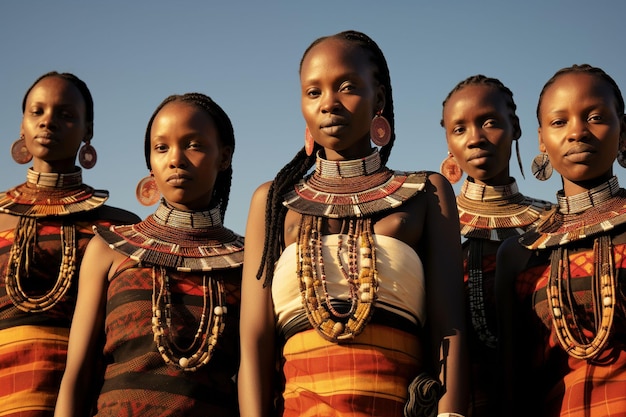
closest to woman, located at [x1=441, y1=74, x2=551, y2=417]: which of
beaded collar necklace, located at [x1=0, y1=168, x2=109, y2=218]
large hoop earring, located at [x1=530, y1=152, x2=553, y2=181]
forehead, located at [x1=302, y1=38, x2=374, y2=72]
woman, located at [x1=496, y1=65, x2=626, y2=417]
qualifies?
large hoop earring, located at [x1=530, y1=152, x2=553, y2=181]

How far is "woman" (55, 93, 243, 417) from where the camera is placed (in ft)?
18.0

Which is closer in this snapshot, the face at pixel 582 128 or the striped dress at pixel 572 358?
the striped dress at pixel 572 358

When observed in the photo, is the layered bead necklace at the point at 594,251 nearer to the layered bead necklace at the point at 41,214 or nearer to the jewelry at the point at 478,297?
the jewelry at the point at 478,297

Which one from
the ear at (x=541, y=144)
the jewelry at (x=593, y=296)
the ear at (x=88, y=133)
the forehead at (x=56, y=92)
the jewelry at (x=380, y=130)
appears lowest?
the jewelry at (x=593, y=296)

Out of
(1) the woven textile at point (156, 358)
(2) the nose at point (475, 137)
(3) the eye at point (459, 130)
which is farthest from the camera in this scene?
(3) the eye at point (459, 130)

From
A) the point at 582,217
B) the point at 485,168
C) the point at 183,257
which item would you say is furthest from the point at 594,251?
the point at 183,257

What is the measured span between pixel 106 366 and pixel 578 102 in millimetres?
3207

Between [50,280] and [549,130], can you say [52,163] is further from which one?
[549,130]

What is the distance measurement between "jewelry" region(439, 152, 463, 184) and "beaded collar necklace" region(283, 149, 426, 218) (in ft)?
5.69

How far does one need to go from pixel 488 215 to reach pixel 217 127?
1.94 meters

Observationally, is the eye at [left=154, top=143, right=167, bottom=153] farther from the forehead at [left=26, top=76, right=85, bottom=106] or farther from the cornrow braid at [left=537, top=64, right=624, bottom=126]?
the cornrow braid at [left=537, top=64, right=624, bottom=126]

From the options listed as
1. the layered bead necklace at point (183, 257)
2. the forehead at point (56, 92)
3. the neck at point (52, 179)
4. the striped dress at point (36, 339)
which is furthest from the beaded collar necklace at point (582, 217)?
the forehead at point (56, 92)

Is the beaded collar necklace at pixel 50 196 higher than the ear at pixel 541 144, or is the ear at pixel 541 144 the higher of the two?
the beaded collar necklace at pixel 50 196

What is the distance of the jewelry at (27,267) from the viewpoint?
6.55 meters
